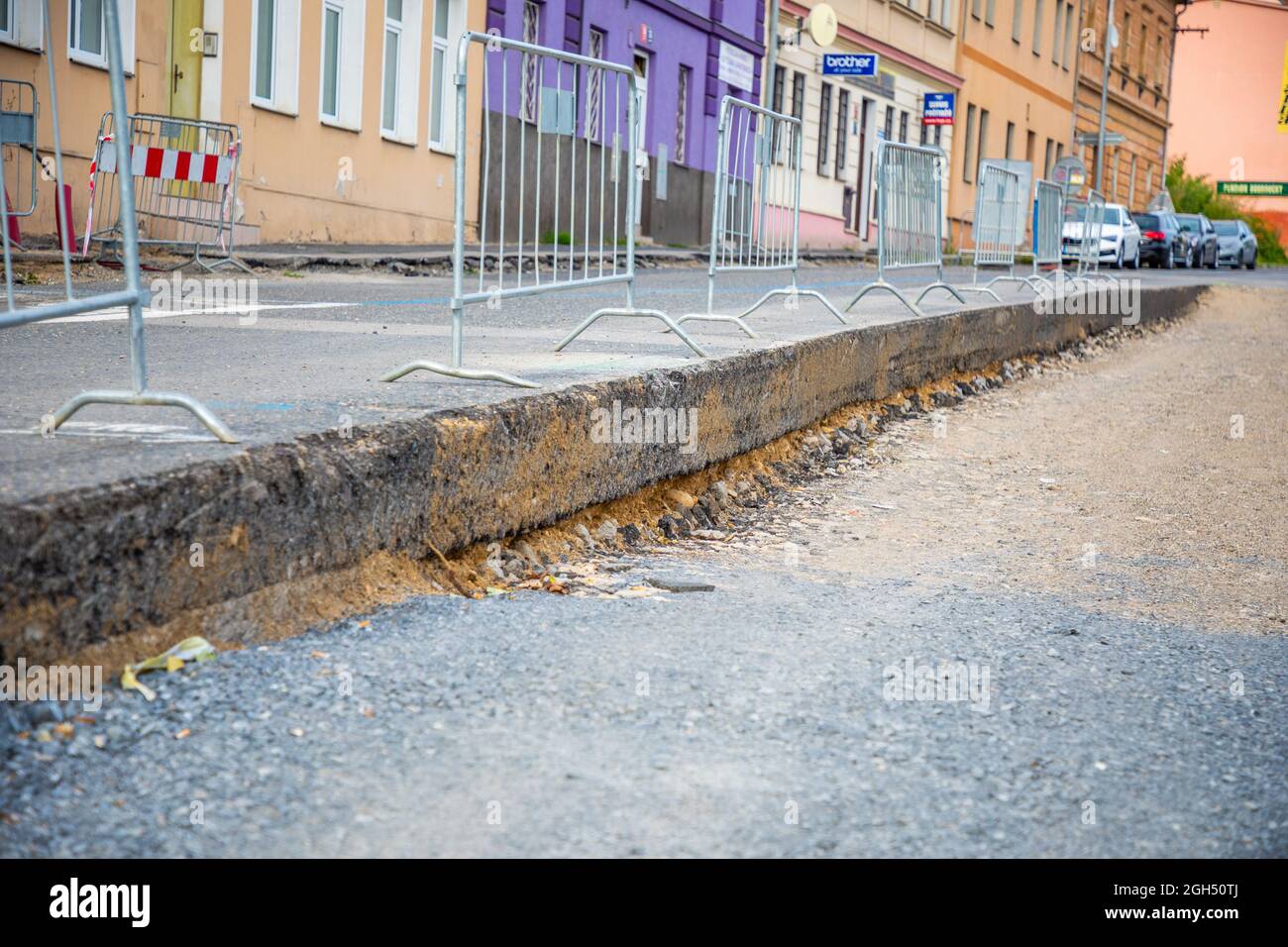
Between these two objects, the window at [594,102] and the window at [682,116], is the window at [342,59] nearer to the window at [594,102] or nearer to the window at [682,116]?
the window at [682,116]

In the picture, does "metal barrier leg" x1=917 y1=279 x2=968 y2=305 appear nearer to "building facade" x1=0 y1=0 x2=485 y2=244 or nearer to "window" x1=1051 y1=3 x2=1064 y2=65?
"building facade" x1=0 y1=0 x2=485 y2=244

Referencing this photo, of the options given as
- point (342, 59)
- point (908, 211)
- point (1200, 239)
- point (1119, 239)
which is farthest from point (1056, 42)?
point (908, 211)

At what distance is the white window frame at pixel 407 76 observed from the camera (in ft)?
71.1

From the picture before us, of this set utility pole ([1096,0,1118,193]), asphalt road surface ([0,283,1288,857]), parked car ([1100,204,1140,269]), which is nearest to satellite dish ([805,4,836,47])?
parked car ([1100,204,1140,269])

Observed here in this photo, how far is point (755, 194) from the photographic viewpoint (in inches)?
394

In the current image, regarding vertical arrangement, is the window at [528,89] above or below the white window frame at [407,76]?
below

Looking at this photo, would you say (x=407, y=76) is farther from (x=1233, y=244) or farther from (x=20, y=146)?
(x=1233, y=244)

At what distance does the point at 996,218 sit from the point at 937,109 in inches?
864

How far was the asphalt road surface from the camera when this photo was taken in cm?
286

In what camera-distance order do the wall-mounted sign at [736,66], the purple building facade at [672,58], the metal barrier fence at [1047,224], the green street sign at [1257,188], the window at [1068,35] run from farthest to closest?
the green street sign at [1257,188]
the window at [1068,35]
the wall-mounted sign at [736,66]
the purple building facade at [672,58]
the metal barrier fence at [1047,224]

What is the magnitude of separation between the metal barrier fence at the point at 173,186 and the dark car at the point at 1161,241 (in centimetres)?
2903

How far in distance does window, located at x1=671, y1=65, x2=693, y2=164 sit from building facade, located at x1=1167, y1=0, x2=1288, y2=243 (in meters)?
41.9

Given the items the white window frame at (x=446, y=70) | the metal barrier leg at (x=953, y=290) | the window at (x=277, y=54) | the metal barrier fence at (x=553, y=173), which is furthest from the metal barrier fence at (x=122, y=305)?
the white window frame at (x=446, y=70)

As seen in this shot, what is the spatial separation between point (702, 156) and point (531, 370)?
2463 cm
